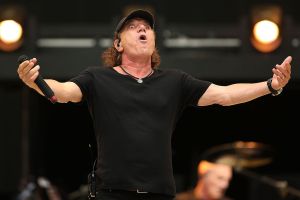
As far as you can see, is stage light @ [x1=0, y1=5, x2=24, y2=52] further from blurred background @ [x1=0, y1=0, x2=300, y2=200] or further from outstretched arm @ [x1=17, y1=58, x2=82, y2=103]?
outstretched arm @ [x1=17, y1=58, x2=82, y2=103]

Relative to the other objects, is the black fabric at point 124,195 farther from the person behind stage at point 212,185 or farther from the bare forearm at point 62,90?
the person behind stage at point 212,185

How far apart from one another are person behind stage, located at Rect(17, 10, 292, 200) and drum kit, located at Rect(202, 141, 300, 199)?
3355 mm

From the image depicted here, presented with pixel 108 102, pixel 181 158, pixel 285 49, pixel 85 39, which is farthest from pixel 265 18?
pixel 108 102

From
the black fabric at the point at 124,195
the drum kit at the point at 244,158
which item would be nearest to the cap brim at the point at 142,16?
the black fabric at the point at 124,195

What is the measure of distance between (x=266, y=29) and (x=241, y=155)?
1.44 m

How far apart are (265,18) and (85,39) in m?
1.41

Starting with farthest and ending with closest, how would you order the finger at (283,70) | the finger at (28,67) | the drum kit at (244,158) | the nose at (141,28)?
the drum kit at (244,158)
the nose at (141,28)
the finger at (283,70)
the finger at (28,67)

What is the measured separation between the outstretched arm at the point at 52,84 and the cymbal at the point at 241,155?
149 inches

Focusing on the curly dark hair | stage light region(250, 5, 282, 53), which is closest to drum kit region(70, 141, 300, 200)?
stage light region(250, 5, 282, 53)

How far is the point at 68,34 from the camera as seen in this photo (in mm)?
6977

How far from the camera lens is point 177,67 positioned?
6727mm

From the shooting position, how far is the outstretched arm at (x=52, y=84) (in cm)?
340

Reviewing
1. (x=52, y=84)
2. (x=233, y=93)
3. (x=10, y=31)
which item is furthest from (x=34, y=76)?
(x=10, y=31)

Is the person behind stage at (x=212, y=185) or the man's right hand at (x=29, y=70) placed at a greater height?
the man's right hand at (x=29, y=70)
